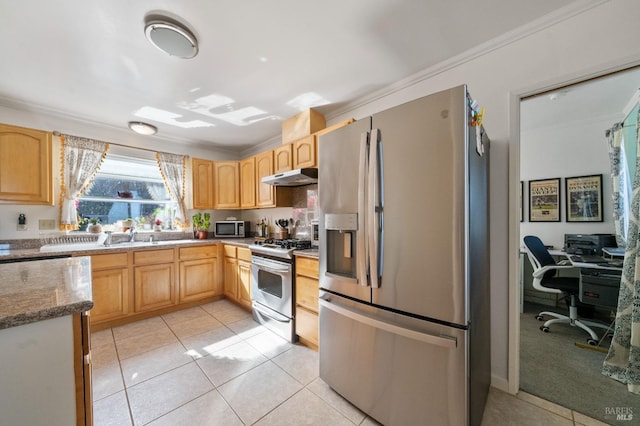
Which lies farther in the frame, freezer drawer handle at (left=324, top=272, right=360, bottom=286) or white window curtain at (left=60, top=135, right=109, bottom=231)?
white window curtain at (left=60, top=135, right=109, bottom=231)

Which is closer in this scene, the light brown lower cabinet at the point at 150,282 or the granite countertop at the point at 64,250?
the granite countertop at the point at 64,250

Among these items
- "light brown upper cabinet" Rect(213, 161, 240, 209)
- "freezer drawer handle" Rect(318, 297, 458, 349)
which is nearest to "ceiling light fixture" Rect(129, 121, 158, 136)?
"light brown upper cabinet" Rect(213, 161, 240, 209)

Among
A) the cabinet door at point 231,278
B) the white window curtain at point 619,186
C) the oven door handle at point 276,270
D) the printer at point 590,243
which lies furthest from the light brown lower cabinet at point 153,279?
the white window curtain at point 619,186

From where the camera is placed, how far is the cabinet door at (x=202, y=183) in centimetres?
369

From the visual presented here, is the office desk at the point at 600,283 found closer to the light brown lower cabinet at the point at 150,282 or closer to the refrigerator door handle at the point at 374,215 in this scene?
the refrigerator door handle at the point at 374,215

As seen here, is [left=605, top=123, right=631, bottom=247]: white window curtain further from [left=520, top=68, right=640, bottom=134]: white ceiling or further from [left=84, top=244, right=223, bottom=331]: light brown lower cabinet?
[left=84, top=244, right=223, bottom=331]: light brown lower cabinet

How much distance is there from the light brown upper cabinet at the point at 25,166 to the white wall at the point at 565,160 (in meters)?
6.08

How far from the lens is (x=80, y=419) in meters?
0.85

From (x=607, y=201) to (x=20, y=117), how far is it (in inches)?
278

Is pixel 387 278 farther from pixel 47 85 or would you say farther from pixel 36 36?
pixel 47 85

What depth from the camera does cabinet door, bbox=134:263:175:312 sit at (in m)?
2.80

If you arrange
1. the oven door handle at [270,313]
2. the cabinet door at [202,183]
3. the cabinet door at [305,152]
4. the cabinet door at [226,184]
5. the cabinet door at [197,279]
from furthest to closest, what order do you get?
the cabinet door at [226,184]
the cabinet door at [202,183]
the cabinet door at [197,279]
the cabinet door at [305,152]
the oven door handle at [270,313]

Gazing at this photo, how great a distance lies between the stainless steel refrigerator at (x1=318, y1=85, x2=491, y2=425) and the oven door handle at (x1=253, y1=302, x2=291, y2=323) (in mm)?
901

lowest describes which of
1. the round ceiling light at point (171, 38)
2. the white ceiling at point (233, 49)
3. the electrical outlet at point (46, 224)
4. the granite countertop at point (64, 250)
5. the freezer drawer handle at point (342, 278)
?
the freezer drawer handle at point (342, 278)
